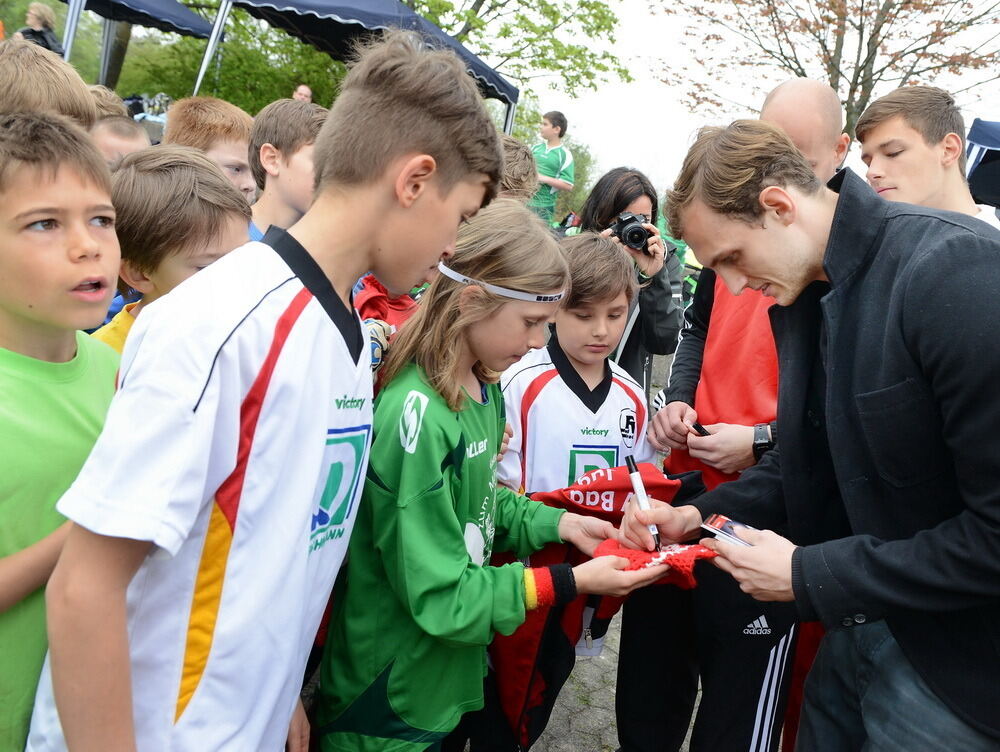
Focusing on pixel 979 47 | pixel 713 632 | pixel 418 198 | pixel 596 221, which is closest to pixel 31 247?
pixel 418 198

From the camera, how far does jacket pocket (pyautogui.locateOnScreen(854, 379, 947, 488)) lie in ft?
5.36

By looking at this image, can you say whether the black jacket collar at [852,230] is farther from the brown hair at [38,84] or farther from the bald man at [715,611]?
the brown hair at [38,84]

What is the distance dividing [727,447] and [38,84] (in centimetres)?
279

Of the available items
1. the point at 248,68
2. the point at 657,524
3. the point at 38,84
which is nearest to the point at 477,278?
the point at 657,524

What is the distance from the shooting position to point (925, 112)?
374cm

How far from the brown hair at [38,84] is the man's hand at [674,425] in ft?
8.00

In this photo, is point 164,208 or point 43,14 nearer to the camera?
point 164,208

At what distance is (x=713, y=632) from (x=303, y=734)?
4.39ft

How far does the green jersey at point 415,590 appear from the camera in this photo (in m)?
1.86

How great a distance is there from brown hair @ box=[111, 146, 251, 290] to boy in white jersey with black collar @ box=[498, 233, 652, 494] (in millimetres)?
1175

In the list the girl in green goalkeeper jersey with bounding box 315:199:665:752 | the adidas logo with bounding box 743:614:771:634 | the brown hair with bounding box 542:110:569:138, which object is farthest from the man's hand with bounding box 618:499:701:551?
the brown hair with bounding box 542:110:569:138

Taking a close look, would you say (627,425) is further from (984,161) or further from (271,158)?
(984,161)

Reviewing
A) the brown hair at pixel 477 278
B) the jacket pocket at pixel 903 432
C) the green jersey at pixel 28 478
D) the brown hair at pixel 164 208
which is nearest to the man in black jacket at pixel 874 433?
the jacket pocket at pixel 903 432

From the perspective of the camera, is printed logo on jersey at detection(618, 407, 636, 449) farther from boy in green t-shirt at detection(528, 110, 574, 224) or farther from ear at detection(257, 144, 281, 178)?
boy in green t-shirt at detection(528, 110, 574, 224)
